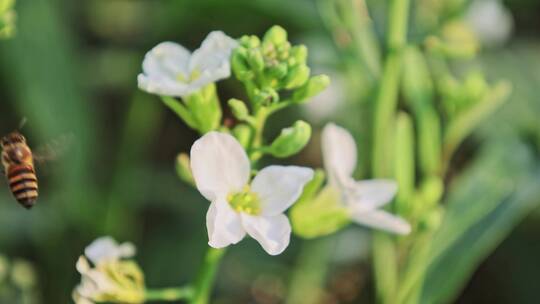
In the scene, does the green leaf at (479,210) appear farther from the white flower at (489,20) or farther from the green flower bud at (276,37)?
the green flower bud at (276,37)

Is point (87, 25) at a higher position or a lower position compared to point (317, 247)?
higher

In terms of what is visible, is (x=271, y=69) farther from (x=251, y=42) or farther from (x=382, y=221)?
(x=382, y=221)

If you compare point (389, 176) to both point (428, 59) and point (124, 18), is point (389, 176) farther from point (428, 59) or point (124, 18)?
point (124, 18)

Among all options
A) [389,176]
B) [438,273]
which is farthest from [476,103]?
[438,273]

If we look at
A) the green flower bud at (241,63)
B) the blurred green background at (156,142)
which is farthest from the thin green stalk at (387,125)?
the green flower bud at (241,63)

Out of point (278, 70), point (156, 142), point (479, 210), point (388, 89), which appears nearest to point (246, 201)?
point (278, 70)

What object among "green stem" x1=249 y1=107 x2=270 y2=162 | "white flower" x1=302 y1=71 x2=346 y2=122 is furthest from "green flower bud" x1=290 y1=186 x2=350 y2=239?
"white flower" x1=302 y1=71 x2=346 y2=122
